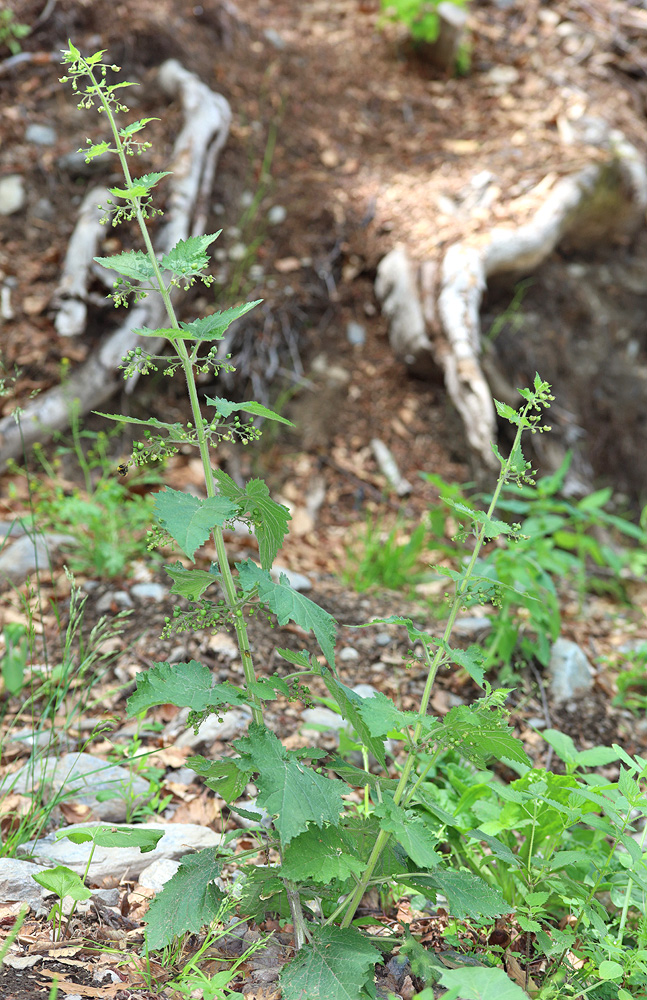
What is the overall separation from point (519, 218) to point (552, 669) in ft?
9.89

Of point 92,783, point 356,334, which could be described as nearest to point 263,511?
point 92,783

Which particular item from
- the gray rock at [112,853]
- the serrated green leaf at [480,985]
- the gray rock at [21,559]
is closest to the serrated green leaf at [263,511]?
the serrated green leaf at [480,985]

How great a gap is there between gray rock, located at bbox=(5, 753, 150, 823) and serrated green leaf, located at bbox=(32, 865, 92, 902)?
48 centimetres

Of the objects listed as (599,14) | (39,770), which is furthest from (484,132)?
(39,770)

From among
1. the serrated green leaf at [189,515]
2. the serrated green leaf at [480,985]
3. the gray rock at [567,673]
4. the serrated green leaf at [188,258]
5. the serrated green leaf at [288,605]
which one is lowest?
the gray rock at [567,673]

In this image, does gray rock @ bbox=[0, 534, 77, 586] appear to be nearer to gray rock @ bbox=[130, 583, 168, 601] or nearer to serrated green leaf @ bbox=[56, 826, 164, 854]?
gray rock @ bbox=[130, 583, 168, 601]

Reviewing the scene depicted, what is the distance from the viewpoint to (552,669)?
3018 mm

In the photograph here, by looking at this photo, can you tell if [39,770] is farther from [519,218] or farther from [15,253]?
[519,218]

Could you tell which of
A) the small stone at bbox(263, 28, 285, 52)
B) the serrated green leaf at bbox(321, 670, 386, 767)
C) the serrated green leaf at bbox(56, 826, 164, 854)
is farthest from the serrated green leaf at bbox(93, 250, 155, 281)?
the small stone at bbox(263, 28, 285, 52)

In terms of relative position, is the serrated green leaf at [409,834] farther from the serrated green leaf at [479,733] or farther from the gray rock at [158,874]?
the gray rock at [158,874]

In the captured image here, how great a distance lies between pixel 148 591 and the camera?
2.93 meters

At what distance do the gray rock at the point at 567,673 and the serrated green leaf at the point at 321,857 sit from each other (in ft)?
6.09

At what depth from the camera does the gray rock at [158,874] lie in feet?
5.68

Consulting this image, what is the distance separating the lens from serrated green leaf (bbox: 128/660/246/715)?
118 centimetres
